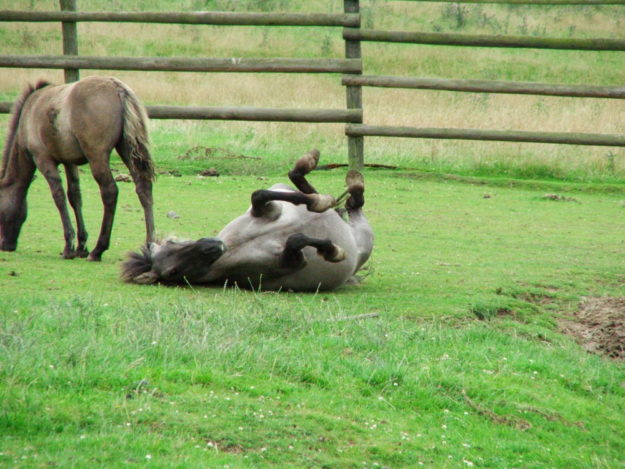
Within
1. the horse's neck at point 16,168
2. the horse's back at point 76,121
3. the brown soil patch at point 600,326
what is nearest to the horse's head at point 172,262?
the horse's back at point 76,121

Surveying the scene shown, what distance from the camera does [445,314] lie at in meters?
5.67

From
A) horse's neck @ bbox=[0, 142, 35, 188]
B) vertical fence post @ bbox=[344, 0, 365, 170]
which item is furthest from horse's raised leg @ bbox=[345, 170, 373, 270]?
vertical fence post @ bbox=[344, 0, 365, 170]

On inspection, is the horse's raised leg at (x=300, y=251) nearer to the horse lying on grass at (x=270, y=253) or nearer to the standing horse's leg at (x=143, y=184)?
the horse lying on grass at (x=270, y=253)

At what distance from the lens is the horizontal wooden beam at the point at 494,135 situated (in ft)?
38.0

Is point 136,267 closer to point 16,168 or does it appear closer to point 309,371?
point 16,168

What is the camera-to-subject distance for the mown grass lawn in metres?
3.37

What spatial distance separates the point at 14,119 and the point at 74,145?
0.79 meters

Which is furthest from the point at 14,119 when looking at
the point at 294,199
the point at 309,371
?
the point at 309,371

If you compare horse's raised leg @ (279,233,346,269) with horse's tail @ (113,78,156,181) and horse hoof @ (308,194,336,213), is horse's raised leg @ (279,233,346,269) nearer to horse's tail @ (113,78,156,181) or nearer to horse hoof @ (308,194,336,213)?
horse hoof @ (308,194,336,213)

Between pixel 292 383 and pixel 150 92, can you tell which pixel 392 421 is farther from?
pixel 150 92

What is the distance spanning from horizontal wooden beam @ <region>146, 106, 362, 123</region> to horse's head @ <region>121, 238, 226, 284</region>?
18.3 ft

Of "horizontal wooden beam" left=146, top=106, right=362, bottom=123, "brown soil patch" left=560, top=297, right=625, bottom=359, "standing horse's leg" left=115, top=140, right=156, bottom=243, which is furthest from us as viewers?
"horizontal wooden beam" left=146, top=106, right=362, bottom=123

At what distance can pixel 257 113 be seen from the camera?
11609mm

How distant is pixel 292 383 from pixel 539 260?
4299 mm
